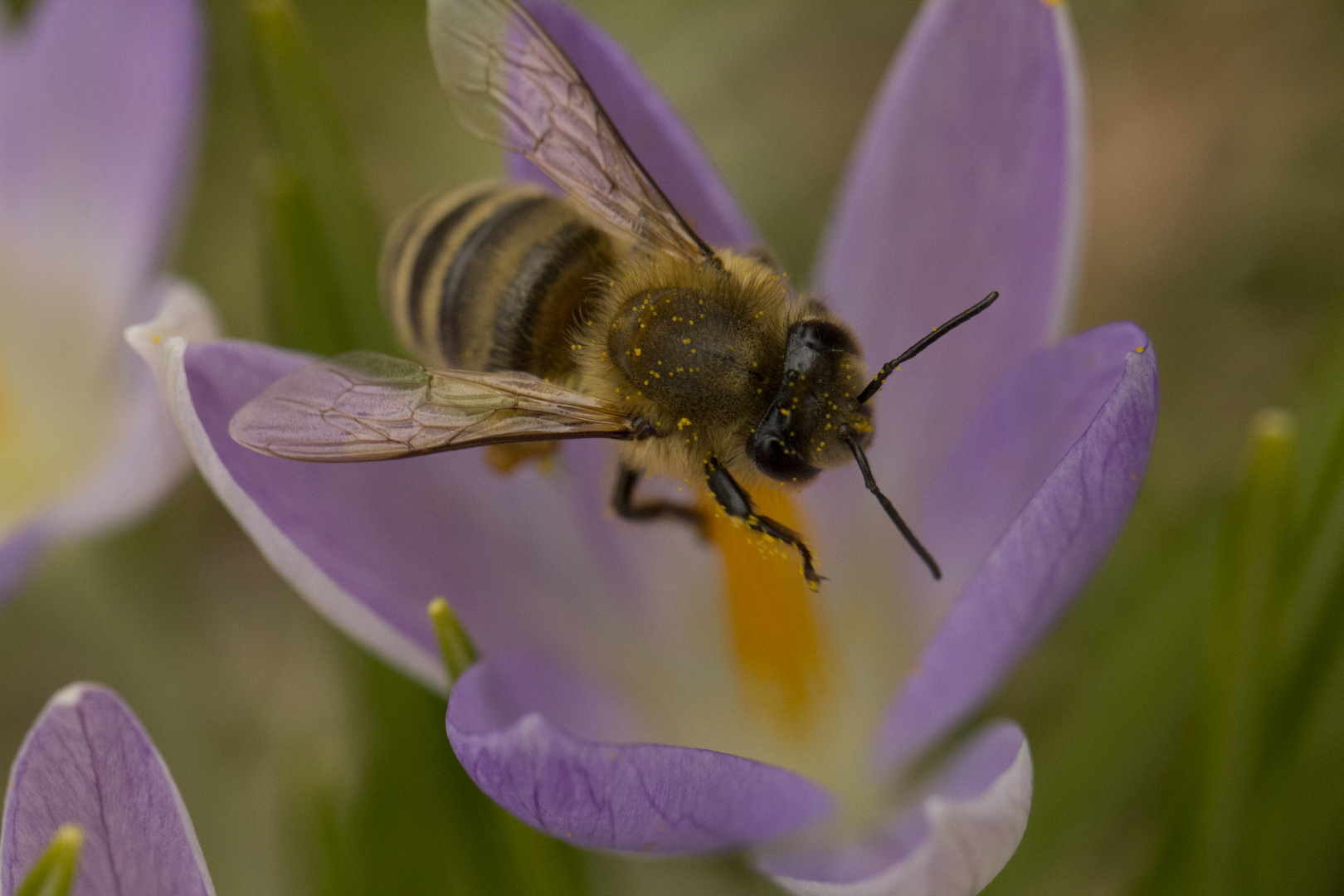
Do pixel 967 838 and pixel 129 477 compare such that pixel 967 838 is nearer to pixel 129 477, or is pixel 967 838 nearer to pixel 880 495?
pixel 880 495

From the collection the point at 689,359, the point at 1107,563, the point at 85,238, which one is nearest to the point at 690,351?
the point at 689,359

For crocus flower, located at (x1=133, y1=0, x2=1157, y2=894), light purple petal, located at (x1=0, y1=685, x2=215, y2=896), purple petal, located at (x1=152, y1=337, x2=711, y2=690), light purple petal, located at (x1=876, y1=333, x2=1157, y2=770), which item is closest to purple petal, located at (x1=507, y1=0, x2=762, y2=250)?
crocus flower, located at (x1=133, y1=0, x2=1157, y2=894)

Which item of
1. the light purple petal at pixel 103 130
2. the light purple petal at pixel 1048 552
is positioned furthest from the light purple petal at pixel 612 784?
the light purple petal at pixel 103 130

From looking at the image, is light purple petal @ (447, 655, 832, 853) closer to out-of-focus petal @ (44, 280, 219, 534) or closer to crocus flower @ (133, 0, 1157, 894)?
crocus flower @ (133, 0, 1157, 894)

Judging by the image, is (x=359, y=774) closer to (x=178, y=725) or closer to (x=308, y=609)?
(x=178, y=725)

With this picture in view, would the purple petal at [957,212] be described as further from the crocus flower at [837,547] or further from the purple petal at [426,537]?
the purple petal at [426,537]
